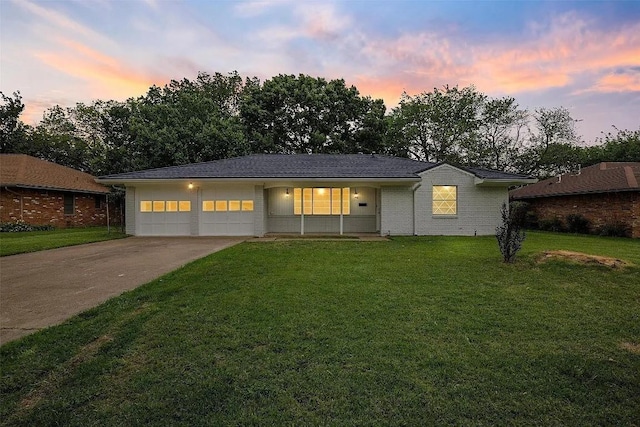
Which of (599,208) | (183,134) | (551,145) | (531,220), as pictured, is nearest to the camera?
(599,208)

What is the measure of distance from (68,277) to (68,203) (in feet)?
58.6

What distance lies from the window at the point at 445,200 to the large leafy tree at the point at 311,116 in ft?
45.1

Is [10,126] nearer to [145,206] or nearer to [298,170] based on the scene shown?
[145,206]

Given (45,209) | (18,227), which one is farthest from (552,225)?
(45,209)

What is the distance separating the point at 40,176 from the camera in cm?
1939

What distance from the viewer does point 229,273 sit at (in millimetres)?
6453

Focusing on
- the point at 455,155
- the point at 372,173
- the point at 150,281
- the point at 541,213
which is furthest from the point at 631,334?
the point at 455,155

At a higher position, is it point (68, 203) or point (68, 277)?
point (68, 203)

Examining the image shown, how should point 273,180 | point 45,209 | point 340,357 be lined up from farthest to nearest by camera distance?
point 45,209, point 273,180, point 340,357

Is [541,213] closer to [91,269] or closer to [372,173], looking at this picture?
[372,173]

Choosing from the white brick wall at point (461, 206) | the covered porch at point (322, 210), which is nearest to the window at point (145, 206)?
the covered porch at point (322, 210)

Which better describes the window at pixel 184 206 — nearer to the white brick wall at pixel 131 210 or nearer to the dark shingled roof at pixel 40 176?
the white brick wall at pixel 131 210

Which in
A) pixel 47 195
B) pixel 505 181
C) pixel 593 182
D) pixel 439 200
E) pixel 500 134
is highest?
pixel 500 134

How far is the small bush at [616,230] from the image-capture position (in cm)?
1431
